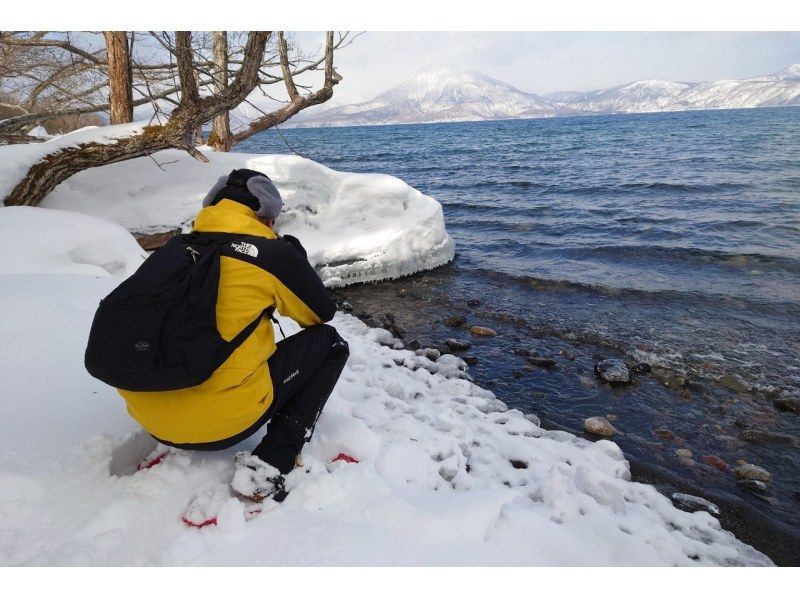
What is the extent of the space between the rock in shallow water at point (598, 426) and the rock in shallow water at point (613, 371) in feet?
3.06

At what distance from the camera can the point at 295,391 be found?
108 inches

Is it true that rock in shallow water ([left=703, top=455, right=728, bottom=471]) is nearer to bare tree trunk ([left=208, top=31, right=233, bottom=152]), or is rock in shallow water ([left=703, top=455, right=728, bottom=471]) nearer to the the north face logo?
the the north face logo

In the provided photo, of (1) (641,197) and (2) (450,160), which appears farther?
(2) (450,160)

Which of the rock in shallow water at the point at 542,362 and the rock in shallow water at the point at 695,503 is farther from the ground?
the rock in shallow water at the point at 695,503

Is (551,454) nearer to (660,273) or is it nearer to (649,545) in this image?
(649,545)

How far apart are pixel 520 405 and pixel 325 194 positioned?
6161 mm

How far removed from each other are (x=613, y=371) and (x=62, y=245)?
7.20 meters

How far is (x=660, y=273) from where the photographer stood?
9.62 meters

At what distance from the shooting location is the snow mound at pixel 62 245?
16.4 feet

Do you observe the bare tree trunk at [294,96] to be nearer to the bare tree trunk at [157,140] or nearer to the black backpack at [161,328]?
A: the bare tree trunk at [157,140]

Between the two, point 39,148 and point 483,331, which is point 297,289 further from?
point 39,148

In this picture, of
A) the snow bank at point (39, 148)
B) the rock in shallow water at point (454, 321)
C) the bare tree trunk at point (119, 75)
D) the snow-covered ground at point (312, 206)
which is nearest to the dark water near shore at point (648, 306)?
the rock in shallow water at point (454, 321)

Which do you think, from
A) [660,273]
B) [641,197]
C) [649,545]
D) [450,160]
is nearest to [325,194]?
[660,273]

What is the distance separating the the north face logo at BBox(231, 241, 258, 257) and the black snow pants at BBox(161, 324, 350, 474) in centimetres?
61
